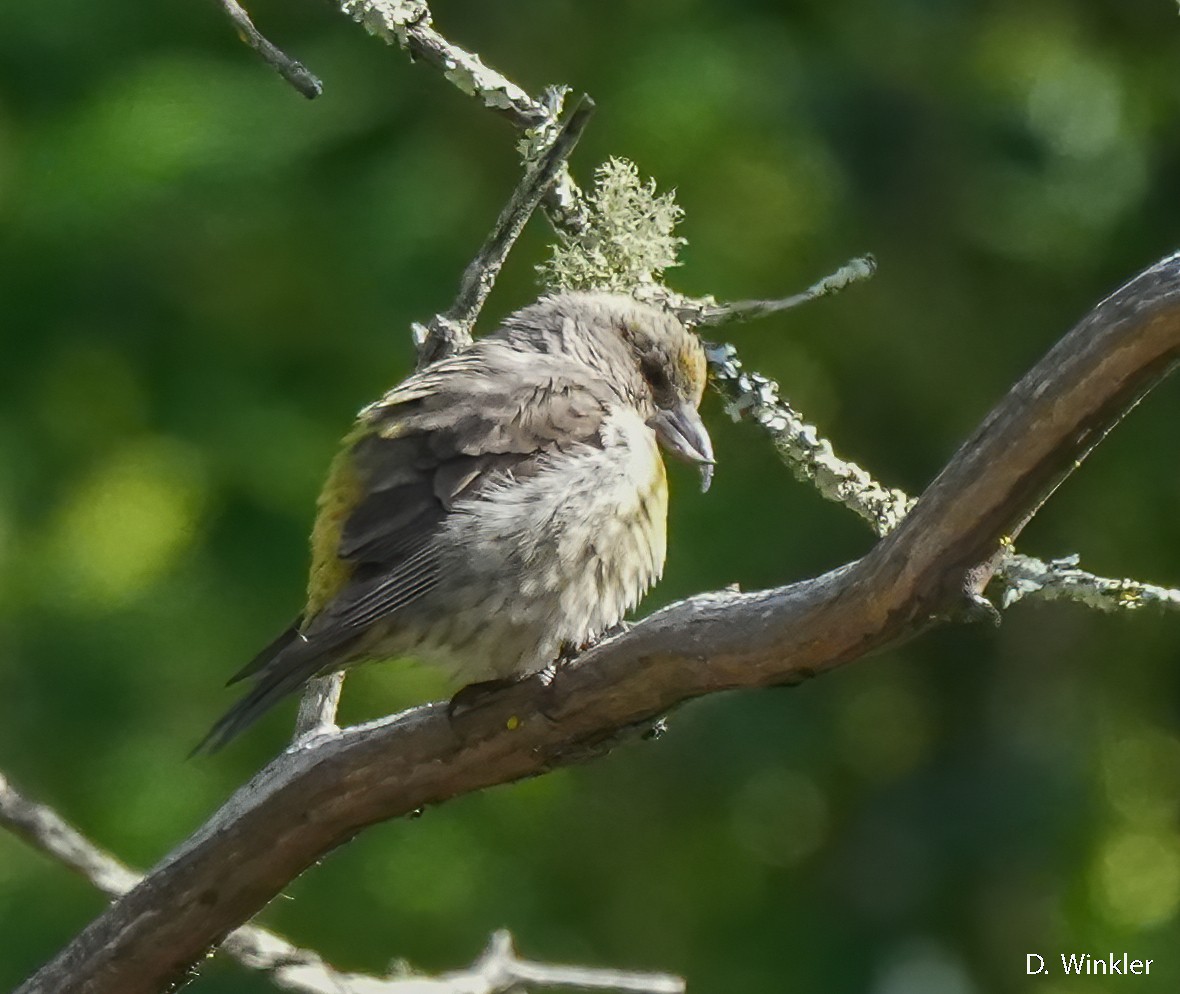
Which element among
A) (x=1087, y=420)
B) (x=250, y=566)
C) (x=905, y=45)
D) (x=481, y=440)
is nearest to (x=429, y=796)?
(x=481, y=440)

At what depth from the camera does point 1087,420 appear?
96.6 inches

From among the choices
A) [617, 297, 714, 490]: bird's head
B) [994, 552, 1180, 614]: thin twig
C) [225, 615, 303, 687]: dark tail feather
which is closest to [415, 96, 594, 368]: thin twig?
[617, 297, 714, 490]: bird's head

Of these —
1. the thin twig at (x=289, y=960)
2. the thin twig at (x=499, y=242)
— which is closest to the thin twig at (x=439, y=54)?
the thin twig at (x=499, y=242)

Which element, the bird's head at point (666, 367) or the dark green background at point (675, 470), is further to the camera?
the dark green background at point (675, 470)

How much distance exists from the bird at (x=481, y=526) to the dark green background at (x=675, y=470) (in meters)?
2.00

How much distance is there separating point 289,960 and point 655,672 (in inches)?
38.3

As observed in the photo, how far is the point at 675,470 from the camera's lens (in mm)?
5785

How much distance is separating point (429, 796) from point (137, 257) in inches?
133

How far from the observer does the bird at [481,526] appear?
11.0 feet

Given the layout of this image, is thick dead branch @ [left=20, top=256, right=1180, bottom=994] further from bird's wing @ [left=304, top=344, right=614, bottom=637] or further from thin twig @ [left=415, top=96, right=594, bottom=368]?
thin twig @ [left=415, top=96, right=594, bottom=368]

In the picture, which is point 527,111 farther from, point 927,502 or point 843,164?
point 843,164

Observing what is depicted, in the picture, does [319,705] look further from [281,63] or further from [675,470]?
[675,470]

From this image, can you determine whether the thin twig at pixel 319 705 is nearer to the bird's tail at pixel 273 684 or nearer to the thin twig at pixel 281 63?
the bird's tail at pixel 273 684

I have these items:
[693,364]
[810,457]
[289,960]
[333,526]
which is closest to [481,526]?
[333,526]
